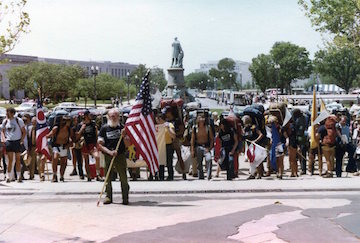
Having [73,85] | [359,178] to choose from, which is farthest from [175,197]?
[73,85]

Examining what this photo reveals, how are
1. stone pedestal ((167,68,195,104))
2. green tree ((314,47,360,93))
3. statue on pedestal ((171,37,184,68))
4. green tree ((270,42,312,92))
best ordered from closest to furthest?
stone pedestal ((167,68,195,104))
statue on pedestal ((171,37,184,68))
green tree ((314,47,360,93))
green tree ((270,42,312,92))

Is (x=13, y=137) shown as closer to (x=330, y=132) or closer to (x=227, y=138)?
(x=227, y=138)

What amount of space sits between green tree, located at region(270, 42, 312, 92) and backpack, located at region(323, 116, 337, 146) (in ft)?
315

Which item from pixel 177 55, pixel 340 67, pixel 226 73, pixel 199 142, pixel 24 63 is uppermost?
pixel 226 73

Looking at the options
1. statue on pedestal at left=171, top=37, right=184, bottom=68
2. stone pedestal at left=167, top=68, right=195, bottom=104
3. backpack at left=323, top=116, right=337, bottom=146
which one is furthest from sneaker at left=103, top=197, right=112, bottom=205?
statue on pedestal at left=171, top=37, right=184, bottom=68

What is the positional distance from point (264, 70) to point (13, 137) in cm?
10238

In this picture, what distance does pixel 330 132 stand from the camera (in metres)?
13.2

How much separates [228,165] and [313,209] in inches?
146

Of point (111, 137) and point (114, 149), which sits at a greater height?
point (111, 137)

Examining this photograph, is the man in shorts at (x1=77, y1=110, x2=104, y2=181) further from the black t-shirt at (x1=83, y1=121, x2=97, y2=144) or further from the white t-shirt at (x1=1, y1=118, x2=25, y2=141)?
the white t-shirt at (x1=1, y1=118, x2=25, y2=141)

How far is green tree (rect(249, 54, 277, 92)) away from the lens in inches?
4395

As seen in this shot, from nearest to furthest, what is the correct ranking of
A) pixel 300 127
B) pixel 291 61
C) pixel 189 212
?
pixel 189 212 → pixel 300 127 → pixel 291 61

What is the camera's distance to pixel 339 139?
1338 centimetres

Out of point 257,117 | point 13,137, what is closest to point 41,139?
point 13,137
